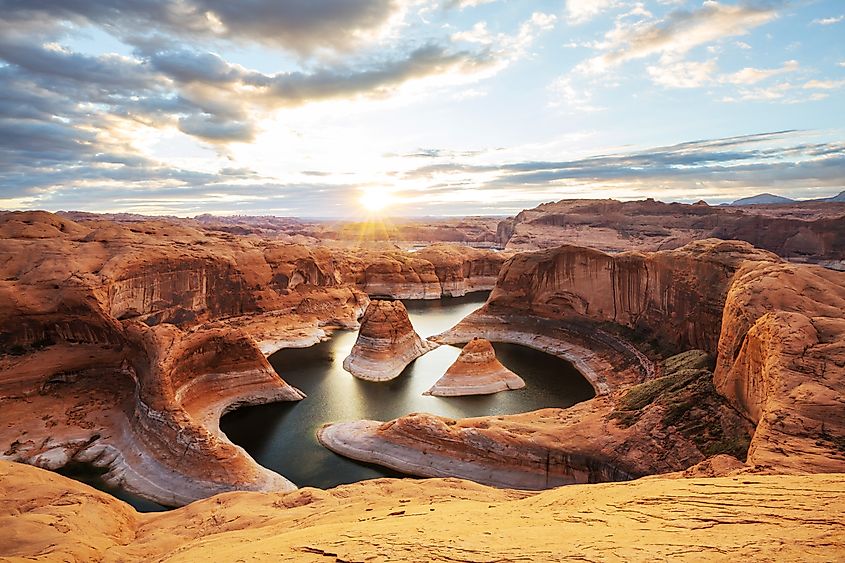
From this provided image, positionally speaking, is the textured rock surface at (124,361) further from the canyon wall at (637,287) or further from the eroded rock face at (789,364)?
the canyon wall at (637,287)

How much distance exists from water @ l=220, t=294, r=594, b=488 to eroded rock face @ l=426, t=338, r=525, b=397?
1.79ft

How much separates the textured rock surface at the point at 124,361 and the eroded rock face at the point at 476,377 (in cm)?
1003

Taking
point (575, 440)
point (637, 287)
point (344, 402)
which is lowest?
point (344, 402)

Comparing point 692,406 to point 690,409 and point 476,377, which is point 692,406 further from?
point 476,377

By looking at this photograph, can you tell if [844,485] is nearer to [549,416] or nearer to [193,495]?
[549,416]

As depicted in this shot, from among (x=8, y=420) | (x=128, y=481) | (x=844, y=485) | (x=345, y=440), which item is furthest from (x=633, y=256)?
(x=8, y=420)

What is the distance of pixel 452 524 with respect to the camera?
742 centimetres

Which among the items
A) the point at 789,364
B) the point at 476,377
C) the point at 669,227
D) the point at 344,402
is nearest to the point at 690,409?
the point at 789,364

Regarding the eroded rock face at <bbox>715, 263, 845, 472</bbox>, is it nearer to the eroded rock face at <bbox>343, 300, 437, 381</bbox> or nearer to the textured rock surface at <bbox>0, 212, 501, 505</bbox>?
the textured rock surface at <bbox>0, 212, 501, 505</bbox>

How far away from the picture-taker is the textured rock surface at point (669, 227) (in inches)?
2594

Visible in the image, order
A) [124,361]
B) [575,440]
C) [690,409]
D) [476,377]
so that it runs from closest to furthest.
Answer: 1. [690,409]
2. [575,440]
3. [124,361]
4. [476,377]

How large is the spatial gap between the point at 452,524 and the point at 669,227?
3960 inches

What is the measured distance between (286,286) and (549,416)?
34.8m

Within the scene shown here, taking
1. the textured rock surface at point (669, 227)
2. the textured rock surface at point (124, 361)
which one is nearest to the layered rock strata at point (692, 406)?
the textured rock surface at point (124, 361)
